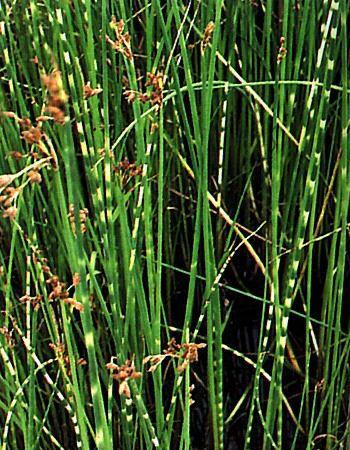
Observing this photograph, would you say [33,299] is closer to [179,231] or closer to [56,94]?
[56,94]

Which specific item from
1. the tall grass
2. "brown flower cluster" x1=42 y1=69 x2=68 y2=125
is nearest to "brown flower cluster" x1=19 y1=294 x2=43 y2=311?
the tall grass

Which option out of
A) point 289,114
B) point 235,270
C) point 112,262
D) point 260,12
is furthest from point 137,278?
point 260,12

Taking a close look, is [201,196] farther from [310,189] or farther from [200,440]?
[200,440]

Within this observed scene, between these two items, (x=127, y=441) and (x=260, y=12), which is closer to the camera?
(x=127, y=441)

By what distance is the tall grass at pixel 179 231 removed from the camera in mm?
769

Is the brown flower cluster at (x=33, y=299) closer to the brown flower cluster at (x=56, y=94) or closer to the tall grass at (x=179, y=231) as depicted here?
the tall grass at (x=179, y=231)

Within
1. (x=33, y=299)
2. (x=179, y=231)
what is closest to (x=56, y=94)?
(x=33, y=299)

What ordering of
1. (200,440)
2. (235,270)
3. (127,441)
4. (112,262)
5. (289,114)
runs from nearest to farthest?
(112,262)
(127,441)
(289,114)
(200,440)
(235,270)

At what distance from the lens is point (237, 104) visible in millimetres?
1351

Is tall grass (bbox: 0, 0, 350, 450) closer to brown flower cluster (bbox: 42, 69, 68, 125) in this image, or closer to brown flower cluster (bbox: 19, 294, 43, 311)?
brown flower cluster (bbox: 19, 294, 43, 311)

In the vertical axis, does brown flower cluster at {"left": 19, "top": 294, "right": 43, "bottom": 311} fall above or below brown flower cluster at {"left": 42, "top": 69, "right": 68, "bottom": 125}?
below

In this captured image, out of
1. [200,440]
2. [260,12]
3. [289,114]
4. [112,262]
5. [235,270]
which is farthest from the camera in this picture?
[260,12]

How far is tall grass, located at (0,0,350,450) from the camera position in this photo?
0.77 meters

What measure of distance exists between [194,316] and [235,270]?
0.12 meters
